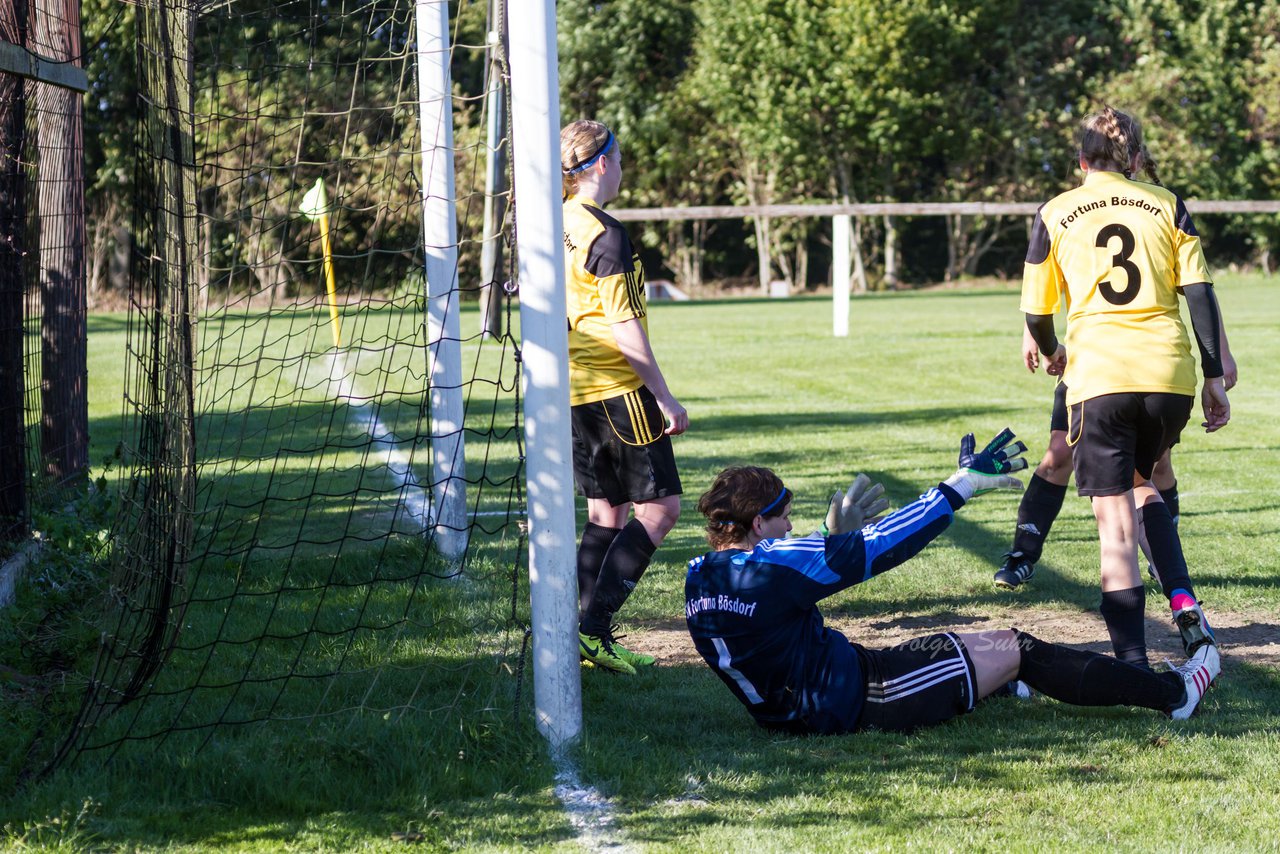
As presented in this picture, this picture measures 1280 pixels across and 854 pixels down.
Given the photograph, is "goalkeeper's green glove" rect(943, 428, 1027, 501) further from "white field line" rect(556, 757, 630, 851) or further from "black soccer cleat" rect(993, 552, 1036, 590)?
"black soccer cleat" rect(993, 552, 1036, 590)

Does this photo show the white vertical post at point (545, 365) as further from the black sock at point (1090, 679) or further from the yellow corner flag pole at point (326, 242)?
the yellow corner flag pole at point (326, 242)

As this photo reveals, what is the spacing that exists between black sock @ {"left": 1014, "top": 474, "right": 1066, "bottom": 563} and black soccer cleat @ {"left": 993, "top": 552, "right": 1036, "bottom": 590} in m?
0.03

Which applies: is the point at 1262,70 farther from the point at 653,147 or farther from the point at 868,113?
the point at 653,147

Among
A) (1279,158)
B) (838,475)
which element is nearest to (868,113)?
(1279,158)

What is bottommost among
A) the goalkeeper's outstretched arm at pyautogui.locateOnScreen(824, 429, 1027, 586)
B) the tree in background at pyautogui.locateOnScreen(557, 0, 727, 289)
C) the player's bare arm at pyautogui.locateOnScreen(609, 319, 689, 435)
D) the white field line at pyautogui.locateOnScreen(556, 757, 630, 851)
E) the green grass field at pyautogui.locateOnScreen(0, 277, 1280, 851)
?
the white field line at pyautogui.locateOnScreen(556, 757, 630, 851)

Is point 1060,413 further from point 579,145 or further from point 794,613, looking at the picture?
point 579,145

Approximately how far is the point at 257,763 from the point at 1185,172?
1551 inches

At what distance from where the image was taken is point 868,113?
38281 millimetres

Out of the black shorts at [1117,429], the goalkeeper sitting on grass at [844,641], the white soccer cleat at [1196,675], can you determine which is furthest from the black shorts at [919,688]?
the black shorts at [1117,429]

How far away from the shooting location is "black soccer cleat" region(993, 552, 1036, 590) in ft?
18.9

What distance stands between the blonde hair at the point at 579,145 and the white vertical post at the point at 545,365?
720mm

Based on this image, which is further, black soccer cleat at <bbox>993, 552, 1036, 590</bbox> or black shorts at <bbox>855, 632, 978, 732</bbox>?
black soccer cleat at <bbox>993, 552, 1036, 590</bbox>

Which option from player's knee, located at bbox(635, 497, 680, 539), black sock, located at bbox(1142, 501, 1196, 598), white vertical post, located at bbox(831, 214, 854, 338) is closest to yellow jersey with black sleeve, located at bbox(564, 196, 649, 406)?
player's knee, located at bbox(635, 497, 680, 539)

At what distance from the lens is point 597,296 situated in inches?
185
